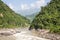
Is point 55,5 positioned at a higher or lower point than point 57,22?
higher

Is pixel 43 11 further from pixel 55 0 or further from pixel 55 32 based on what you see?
pixel 55 32

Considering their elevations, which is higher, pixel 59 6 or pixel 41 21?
pixel 59 6

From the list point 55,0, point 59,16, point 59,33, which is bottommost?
point 59,33

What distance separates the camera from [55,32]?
338ft

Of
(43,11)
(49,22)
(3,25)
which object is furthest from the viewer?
(3,25)

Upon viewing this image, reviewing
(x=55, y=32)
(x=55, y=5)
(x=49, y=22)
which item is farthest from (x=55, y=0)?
(x=55, y=32)

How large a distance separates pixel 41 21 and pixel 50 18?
47.4 ft

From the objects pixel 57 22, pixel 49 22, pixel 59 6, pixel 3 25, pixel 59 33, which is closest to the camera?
pixel 59 33

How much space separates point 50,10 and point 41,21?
12799 millimetres

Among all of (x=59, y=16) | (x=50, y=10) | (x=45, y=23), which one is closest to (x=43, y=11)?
(x=50, y=10)

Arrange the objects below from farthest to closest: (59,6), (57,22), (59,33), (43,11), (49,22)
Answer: (43,11) → (59,6) → (49,22) → (57,22) → (59,33)

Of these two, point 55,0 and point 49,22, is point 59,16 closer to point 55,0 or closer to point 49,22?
point 49,22

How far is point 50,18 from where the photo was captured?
138 meters

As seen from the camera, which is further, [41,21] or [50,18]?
[41,21]
